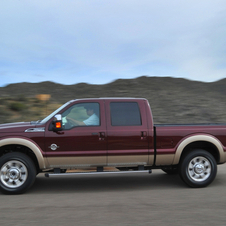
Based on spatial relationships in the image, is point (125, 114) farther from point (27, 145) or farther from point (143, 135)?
point (27, 145)

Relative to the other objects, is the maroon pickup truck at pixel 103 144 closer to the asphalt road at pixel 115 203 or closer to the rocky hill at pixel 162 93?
the asphalt road at pixel 115 203

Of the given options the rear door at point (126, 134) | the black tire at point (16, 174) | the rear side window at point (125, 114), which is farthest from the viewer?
the rear side window at point (125, 114)

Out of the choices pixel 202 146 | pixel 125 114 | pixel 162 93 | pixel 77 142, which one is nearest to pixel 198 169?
pixel 202 146

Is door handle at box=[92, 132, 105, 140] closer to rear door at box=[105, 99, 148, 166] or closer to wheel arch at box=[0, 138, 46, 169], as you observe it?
rear door at box=[105, 99, 148, 166]

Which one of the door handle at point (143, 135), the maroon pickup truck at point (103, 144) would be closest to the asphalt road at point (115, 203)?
the maroon pickup truck at point (103, 144)

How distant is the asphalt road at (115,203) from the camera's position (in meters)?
4.07

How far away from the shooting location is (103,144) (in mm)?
5754

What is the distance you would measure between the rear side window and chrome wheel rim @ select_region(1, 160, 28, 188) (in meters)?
1.85

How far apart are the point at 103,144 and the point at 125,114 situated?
735 millimetres

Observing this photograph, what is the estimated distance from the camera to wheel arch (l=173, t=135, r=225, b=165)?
5977mm

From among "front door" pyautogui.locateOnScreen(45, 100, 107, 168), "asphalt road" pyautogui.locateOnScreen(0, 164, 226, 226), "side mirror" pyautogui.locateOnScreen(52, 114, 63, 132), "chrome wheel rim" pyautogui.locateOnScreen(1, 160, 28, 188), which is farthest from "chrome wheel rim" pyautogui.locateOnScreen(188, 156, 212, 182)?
"chrome wheel rim" pyautogui.locateOnScreen(1, 160, 28, 188)

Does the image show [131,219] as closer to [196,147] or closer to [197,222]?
[197,222]

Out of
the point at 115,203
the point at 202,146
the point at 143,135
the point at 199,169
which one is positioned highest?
the point at 143,135

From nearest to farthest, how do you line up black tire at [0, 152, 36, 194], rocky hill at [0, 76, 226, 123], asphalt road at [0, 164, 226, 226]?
asphalt road at [0, 164, 226, 226], black tire at [0, 152, 36, 194], rocky hill at [0, 76, 226, 123]
